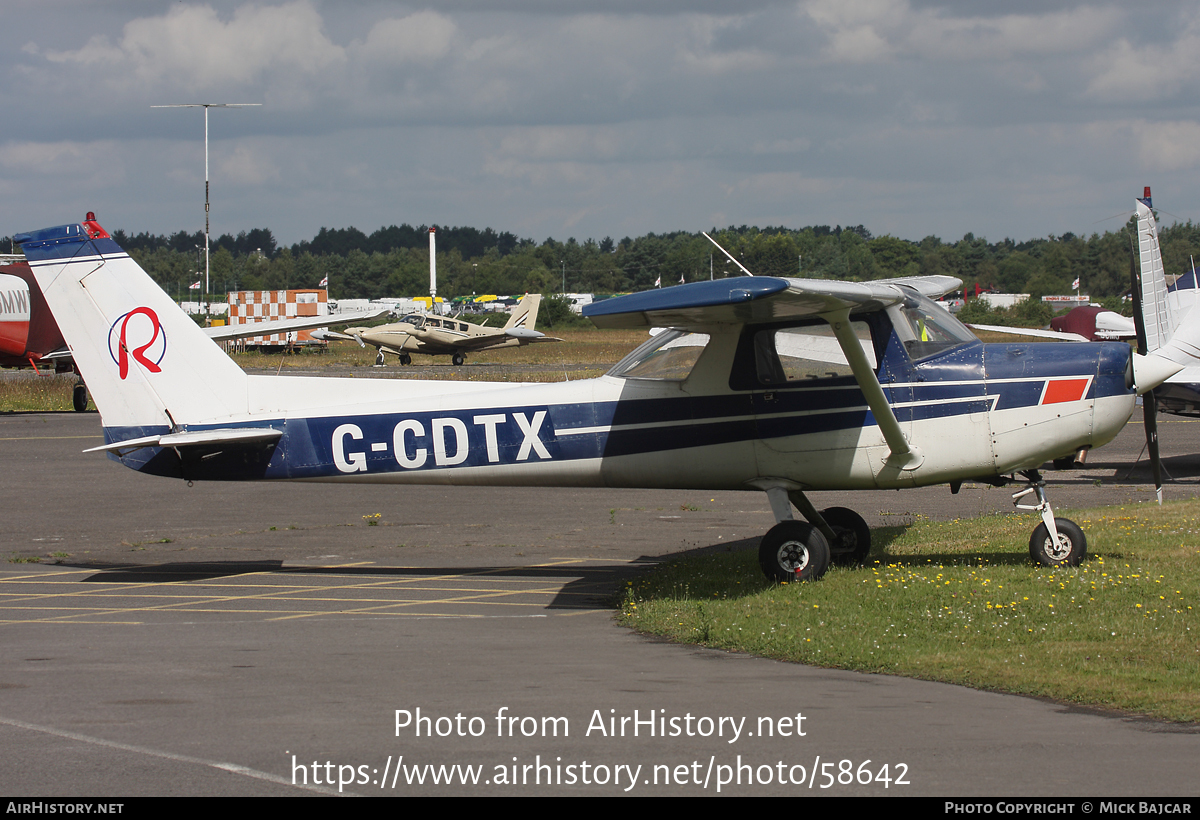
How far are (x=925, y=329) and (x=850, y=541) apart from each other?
2111 mm

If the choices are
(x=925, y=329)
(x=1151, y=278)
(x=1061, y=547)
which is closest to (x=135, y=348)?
(x=925, y=329)

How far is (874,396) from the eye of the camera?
348 inches

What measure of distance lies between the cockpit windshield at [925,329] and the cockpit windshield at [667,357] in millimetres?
1659

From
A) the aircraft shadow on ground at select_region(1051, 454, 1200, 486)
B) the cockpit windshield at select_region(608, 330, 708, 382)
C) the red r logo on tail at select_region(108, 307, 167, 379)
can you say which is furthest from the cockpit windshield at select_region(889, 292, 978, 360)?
the aircraft shadow on ground at select_region(1051, 454, 1200, 486)

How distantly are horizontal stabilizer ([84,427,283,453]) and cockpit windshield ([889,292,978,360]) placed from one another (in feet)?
18.3

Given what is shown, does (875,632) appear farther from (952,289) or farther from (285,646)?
(952,289)

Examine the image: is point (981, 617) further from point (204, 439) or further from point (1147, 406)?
point (204, 439)

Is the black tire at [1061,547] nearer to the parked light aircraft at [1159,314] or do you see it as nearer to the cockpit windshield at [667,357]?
the cockpit windshield at [667,357]

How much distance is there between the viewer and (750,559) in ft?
34.5

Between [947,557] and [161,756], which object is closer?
[161,756]

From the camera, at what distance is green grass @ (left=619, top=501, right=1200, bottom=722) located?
6.39 metres
